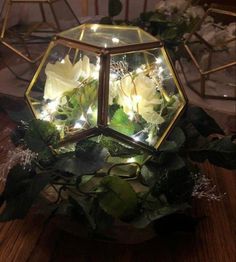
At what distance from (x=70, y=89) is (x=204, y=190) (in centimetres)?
37

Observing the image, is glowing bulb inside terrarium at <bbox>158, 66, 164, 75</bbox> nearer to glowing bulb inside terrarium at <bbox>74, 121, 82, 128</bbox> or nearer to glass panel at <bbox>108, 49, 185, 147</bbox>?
glass panel at <bbox>108, 49, 185, 147</bbox>

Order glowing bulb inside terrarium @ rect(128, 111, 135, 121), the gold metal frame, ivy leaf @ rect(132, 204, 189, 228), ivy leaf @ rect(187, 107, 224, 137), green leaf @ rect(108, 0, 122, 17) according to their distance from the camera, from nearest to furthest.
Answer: ivy leaf @ rect(132, 204, 189, 228)
glowing bulb inside terrarium @ rect(128, 111, 135, 121)
ivy leaf @ rect(187, 107, 224, 137)
the gold metal frame
green leaf @ rect(108, 0, 122, 17)

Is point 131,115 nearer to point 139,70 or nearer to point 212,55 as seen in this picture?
point 139,70

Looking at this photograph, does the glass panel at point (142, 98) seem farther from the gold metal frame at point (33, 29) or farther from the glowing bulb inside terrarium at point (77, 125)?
the gold metal frame at point (33, 29)

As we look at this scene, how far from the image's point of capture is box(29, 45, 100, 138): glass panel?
69cm

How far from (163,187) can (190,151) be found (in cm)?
14

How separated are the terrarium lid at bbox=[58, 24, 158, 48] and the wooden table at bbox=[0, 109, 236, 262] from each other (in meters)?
0.36

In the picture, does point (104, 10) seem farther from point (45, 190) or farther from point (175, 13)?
point (45, 190)

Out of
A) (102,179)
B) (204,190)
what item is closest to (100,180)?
(102,179)

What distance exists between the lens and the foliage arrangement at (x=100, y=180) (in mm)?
622

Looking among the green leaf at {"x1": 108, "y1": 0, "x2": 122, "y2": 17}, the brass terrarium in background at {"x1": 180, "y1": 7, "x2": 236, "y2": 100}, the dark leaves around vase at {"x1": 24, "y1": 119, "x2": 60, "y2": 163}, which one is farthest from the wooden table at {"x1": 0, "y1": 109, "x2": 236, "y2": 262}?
the green leaf at {"x1": 108, "y1": 0, "x2": 122, "y2": 17}

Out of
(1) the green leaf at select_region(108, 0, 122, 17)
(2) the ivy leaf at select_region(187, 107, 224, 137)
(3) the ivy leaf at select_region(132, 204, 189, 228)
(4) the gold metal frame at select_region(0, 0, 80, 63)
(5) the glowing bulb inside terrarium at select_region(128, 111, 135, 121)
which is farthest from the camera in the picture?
(1) the green leaf at select_region(108, 0, 122, 17)

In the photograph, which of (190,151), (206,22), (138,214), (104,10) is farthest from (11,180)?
(104,10)

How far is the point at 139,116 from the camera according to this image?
73 centimetres
